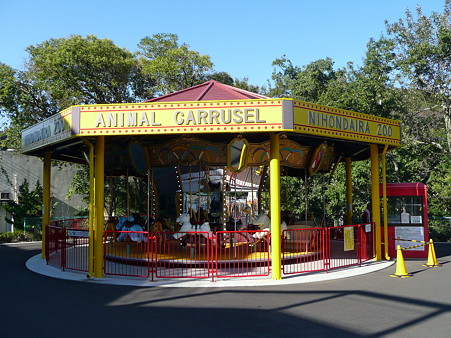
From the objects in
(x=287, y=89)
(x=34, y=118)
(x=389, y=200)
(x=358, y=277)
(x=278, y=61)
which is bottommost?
(x=358, y=277)

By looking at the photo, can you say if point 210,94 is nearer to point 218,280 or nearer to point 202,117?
point 202,117

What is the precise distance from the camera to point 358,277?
10.6 metres

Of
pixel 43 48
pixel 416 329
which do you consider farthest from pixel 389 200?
pixel 43 48

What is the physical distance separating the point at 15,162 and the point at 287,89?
815 inches

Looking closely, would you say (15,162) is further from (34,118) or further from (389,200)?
(389,200)

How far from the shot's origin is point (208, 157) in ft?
44.5

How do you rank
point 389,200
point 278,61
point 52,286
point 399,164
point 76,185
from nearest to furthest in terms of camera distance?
1. point 52,286
2. point 389,200
3. point 399,164
4. point 76,185
5. point 278,61

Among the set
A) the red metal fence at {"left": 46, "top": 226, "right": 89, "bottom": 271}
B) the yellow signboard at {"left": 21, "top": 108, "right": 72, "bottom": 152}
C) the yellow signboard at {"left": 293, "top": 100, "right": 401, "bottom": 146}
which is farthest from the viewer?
the red metal fence at {"left": 46, "top": 226, "right": 89, "bottom": 271}

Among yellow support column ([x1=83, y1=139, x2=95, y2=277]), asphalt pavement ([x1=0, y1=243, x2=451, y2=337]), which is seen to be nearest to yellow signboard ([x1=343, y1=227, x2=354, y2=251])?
asphalt pavement ([x1=0, y1=243, x2=451, y2=337])

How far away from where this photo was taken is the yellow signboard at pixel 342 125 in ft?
34.7

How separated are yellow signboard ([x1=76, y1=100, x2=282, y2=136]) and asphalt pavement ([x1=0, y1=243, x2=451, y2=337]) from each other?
378 centimetres

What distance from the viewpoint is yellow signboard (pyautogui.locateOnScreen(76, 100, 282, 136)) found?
10289 mm

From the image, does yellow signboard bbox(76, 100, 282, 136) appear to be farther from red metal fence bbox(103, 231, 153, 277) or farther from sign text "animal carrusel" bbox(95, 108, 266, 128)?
red metal fence bbox(103, 231, 153, 277)

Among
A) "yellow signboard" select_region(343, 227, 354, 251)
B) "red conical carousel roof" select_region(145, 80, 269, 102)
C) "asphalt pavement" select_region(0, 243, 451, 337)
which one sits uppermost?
"red conical carousel roof" select_region(145, 80, 269, 102)
